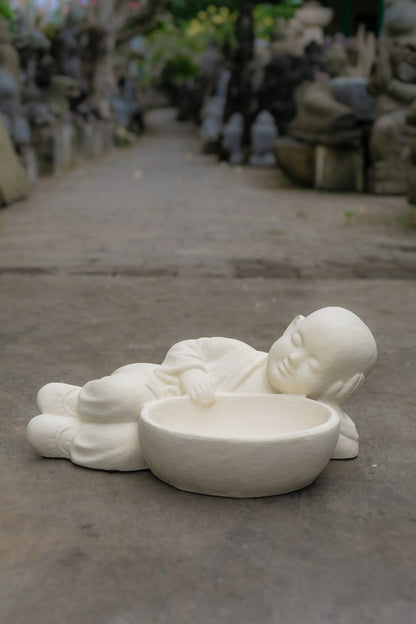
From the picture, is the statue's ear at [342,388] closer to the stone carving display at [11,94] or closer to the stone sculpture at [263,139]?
the stone carving display at [11,94]

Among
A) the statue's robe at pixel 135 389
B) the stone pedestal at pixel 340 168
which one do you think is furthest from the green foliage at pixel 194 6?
the statue's robe at pixel 135 389

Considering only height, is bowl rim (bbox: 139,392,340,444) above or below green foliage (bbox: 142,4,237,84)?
above

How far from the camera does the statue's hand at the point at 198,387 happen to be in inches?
99.0

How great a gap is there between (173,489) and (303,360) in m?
0.56

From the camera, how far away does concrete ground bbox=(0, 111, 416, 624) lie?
1.88 meters

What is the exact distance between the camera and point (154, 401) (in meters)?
2.51

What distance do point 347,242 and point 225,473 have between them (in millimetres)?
5234

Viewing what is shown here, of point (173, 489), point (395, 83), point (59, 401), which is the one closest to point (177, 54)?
point (395, 83)

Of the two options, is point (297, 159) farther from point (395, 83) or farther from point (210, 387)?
point (210, 387)

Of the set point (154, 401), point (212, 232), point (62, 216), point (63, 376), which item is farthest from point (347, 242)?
point (154, 401)

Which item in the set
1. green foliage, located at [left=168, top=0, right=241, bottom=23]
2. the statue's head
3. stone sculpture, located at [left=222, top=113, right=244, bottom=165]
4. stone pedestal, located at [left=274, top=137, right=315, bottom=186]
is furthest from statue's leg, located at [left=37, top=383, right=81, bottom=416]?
green foliage, located at [left=168, top=0, right=241, bottom=23]

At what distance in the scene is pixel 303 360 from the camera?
248 centimetres

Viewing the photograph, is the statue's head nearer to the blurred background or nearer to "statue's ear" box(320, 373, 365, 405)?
"statue's ear" box(320, 373, 365, 405)

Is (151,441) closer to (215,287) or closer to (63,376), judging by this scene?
(63,376)
